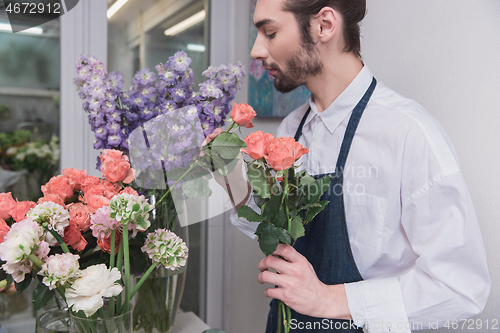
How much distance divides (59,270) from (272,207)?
0.33m

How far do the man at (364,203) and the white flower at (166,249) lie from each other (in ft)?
0.61

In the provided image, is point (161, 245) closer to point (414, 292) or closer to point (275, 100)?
point (414, 292)

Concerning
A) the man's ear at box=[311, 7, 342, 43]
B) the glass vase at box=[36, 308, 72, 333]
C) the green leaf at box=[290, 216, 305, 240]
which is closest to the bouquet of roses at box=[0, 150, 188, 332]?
the glass vase at box=[36, 308, 72, 333]

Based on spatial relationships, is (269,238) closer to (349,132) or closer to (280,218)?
(280,218)

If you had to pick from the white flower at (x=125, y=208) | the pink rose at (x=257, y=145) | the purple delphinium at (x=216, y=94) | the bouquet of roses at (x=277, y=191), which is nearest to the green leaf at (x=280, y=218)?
the bouquet of roses at (x=277, y=191)

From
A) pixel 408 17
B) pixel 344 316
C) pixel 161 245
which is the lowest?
pixel 344 316

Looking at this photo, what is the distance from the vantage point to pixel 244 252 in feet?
5.46

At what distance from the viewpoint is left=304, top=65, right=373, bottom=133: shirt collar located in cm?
96

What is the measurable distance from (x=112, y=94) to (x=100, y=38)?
2.14 feet

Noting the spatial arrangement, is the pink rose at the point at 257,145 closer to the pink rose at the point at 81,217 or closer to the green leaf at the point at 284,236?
the green leaf at the point at 284,236

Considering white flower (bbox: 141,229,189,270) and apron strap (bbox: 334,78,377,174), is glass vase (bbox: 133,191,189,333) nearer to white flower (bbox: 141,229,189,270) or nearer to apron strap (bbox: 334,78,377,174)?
white flower (bbox: 141,229,189,270)

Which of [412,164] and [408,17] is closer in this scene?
[412,164]

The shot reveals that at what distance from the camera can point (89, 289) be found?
52 centimetres

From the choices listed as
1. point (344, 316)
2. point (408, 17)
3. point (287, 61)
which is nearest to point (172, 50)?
point (287, 61)
